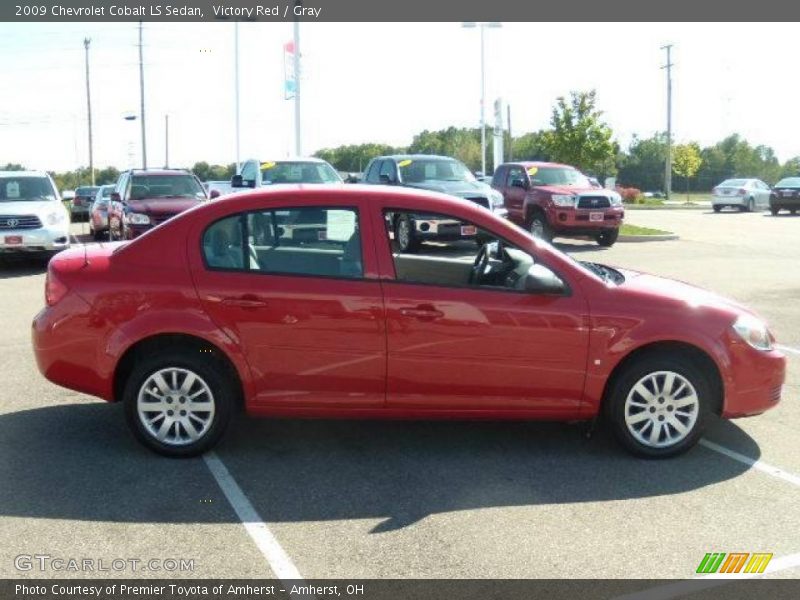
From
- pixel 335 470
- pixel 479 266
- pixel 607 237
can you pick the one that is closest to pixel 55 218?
pixel 607 237

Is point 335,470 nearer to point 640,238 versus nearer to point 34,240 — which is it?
point 34,240

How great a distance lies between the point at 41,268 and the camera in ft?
52.3

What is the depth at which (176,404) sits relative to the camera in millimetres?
5516

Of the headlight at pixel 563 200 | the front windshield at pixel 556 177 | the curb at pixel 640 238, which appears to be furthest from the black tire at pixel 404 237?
the curb at pixel 640 238

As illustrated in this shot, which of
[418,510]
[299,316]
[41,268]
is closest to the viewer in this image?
[418,510]

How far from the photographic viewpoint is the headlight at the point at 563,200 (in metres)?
18.9

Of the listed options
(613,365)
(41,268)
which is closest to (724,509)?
(613,365)

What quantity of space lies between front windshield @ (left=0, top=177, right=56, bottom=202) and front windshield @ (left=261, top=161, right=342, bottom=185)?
4073 millimetres

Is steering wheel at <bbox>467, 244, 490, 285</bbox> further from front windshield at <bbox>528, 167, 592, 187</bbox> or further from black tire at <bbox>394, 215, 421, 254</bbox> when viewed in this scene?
front windshield at <bbox>528, 167, 592, 187</bbox>

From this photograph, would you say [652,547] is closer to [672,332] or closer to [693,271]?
[672,332]

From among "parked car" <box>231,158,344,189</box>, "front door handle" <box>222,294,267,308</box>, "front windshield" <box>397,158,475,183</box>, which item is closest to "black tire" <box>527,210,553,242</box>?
"front windshield" <box>397,158,475,183</box>

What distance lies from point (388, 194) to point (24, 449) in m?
2.84

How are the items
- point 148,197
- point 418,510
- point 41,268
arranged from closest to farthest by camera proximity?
point 418,510 → point 41,268 → point 148,197

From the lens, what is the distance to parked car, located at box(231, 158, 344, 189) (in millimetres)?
17938
